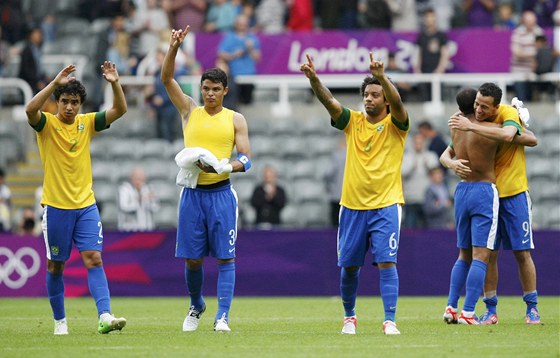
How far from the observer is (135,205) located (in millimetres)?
22766

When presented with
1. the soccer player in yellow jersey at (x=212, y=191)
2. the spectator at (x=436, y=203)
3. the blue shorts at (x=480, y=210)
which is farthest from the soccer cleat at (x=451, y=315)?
the spectator at (x=436, y=203)

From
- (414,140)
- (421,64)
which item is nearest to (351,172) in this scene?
(414,140)

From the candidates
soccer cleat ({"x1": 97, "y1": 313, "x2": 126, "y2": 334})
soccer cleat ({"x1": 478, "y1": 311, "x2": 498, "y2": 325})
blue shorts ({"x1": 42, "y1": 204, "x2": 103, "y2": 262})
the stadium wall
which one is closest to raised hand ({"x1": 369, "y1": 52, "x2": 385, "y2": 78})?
blue shorts ({"x1": 42, "y1": 204, "x2": 103, "y2": 262})

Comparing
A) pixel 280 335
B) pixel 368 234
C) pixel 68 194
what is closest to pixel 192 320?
pixel 280 335

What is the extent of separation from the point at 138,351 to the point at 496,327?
425 centimetres

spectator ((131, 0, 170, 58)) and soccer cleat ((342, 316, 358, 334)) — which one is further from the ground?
spectator ((131, 0, 170, 58))

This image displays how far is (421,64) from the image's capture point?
25.3 metres

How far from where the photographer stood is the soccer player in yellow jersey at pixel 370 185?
1295cm

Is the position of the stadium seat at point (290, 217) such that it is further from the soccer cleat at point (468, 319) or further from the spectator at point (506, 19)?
the soccer cleat at point (468, 319)

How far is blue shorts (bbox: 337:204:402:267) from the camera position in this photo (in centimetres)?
1290

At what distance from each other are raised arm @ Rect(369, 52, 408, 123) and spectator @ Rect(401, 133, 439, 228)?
964cm

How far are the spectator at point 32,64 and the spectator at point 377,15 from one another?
6615 mm

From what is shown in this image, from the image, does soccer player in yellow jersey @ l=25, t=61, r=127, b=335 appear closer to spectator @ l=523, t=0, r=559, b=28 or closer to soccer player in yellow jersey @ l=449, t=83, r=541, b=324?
soccer player in yellow jersey @ l=449, t=83, r=541, b=324

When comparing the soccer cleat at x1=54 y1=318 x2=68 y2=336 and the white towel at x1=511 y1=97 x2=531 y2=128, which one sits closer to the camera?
the soccer cleat at x1=54 y1=318 x2=68 y2=336
